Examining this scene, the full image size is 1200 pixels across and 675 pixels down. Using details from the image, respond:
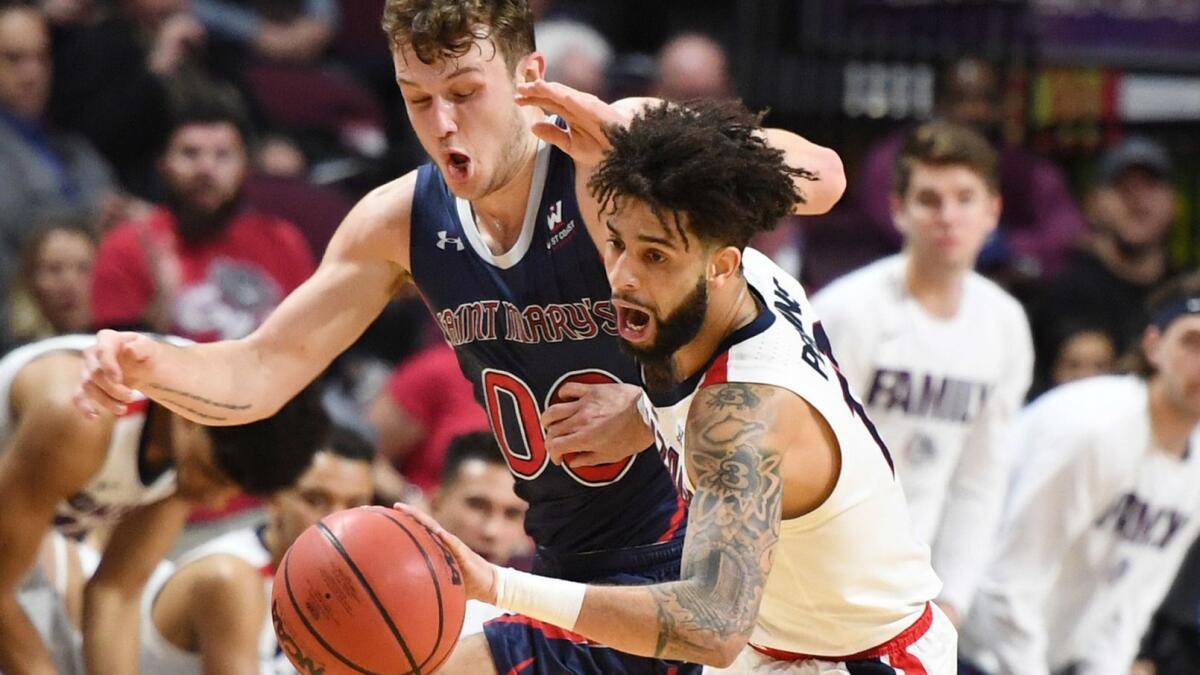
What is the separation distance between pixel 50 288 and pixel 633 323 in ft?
15.9

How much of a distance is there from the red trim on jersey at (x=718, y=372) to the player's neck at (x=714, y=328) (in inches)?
1.5

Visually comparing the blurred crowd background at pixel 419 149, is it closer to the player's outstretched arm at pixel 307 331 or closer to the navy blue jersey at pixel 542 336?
the player's outstretched arm at pixel 307 331

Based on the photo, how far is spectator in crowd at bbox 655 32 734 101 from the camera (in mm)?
9141

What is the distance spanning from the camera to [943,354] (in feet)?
21.4

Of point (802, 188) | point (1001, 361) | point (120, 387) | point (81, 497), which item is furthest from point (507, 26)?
point (1001, 361)

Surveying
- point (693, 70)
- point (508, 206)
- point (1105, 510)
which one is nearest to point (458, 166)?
point (508, 206)

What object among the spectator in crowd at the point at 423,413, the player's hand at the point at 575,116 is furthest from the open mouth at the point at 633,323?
the spectator in crowd at the point at 423,413

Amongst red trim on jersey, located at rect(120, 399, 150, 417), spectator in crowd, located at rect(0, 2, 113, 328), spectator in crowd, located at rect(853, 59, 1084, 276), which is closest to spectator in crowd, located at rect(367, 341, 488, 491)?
spectator in crowd, located at rect(0, 2, 113, 328)

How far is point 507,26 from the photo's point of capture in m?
4.21

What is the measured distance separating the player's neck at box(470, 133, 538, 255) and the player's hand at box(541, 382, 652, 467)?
42cm

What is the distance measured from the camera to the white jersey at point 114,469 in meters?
5.29

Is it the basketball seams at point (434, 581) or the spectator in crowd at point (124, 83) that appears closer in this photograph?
the basketball seams at point (434, 581)

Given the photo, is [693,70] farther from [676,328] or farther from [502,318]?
[676,328]

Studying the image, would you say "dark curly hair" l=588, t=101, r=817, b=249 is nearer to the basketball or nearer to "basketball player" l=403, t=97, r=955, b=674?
"basketball player" l=403, t=97, r=955, b=674
